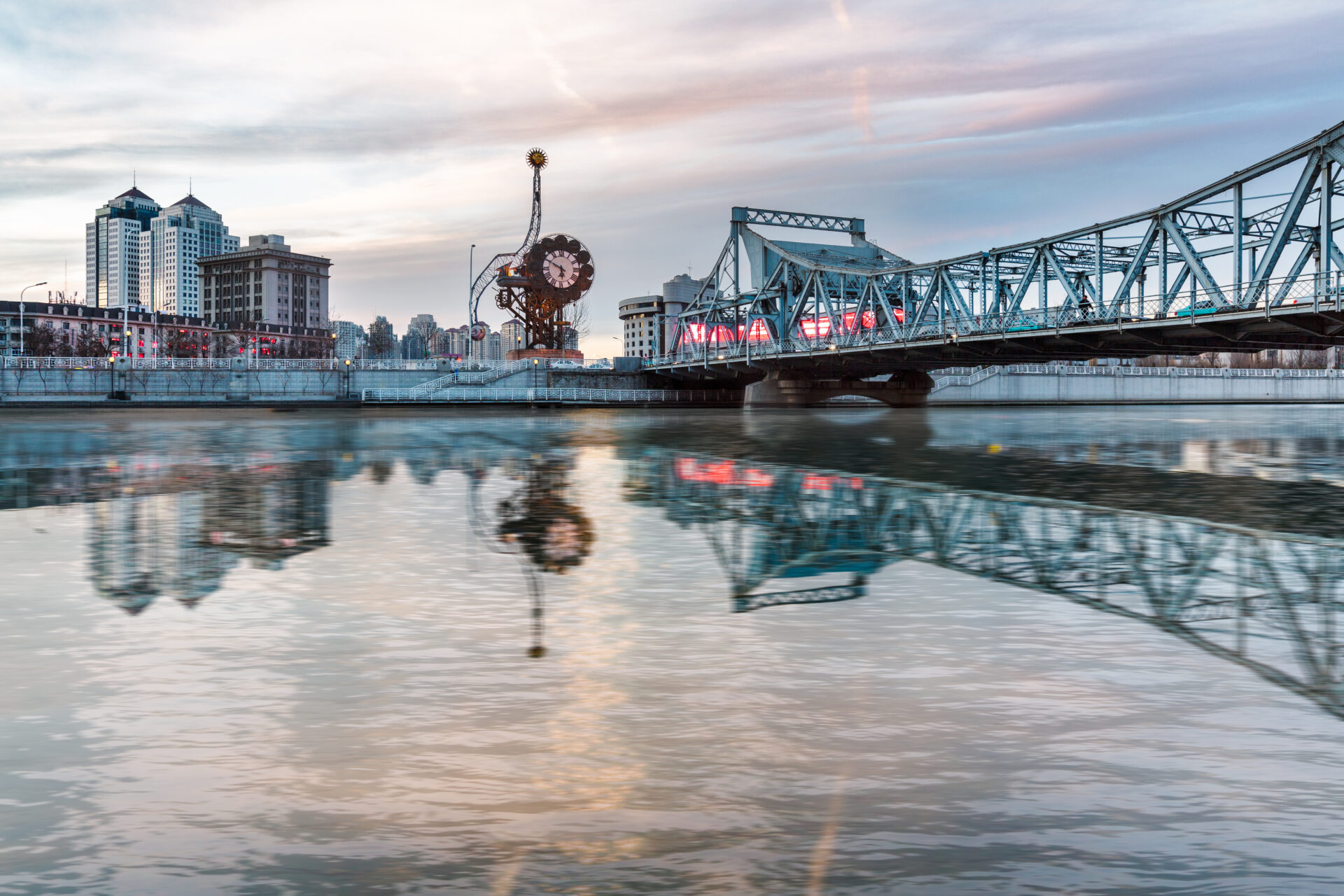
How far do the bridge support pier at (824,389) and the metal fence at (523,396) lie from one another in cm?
1684

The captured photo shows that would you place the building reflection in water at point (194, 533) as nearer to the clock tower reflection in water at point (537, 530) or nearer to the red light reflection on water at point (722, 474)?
the clock tower reflection in water at point (537, 530)

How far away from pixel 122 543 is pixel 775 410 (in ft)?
263

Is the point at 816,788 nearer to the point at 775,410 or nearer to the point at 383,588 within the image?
the point at 383,588

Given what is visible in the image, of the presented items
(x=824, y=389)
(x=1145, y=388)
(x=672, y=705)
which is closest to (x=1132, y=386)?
(x=1145, y=388)

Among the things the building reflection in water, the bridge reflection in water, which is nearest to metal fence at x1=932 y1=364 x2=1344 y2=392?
the bridge reflection in water

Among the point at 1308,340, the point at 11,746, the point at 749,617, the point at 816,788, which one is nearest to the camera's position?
the point at 816,788

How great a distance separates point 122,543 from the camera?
38.2 ft

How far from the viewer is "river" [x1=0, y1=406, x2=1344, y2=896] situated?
362cm

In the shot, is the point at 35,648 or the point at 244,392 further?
the point at 244,392

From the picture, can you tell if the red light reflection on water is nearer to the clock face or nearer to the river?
the river

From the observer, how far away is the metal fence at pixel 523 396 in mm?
97500

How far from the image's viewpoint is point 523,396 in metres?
103

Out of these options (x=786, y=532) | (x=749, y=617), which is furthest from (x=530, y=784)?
(x=786, y=532)

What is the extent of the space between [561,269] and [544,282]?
2590 mm
